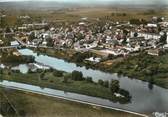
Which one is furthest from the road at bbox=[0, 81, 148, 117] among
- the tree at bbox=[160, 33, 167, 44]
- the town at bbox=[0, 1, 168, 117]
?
the tree at bbox=[160, 33, 167, 44]

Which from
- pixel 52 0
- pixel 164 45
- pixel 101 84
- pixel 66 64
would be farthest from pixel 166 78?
pixel 52 0

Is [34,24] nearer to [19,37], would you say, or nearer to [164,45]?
[19,37]

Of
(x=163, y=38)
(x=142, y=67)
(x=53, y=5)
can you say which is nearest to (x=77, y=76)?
(x=142, y=67)

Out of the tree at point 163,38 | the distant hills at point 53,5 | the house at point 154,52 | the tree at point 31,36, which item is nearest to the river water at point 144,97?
the house at point 154,52

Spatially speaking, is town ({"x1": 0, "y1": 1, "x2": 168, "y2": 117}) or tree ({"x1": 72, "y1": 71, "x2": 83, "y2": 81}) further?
tree ({"x1": 72, "y1": 71, "x2": 83, "y2": 81})

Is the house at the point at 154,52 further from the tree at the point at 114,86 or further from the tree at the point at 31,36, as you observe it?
the tree at the point at 31,36

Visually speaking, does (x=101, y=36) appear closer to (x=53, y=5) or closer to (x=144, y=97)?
(x=53, y=5)

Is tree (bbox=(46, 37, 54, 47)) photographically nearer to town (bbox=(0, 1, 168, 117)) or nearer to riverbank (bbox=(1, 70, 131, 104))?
town (bbox=(0, 1, 168, 117))
